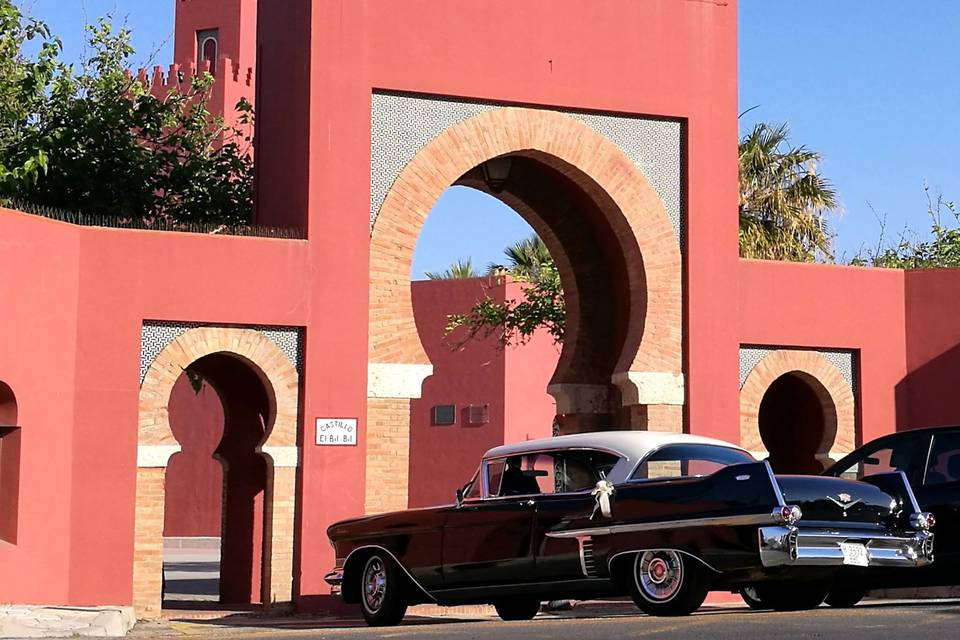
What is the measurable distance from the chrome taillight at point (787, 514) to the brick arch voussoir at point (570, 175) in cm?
654

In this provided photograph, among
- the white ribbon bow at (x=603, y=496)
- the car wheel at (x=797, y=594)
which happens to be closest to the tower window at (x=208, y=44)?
the car wheel at (x=797, y=594)

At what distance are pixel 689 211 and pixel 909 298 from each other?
128 inches

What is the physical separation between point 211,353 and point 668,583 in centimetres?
649

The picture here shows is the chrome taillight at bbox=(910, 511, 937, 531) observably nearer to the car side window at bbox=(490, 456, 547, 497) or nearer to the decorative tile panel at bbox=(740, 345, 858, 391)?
the car side window at bbox=(490, 456, 547, 497)

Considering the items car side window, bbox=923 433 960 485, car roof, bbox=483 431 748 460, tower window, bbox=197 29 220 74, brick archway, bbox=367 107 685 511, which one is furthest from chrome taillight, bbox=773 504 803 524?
tower window, bbox=197 29 220 74

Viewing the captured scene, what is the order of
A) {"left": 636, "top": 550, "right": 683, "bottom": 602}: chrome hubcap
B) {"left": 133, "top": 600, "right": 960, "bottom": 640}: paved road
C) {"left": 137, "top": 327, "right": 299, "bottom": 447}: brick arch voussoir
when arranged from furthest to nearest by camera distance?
{"left": 137, "top": 327, "right": 299, "bottom": 447}: brick arch voussoir < {"left": 636, "top": 550, "right": 683, "bottom": 602}: chrome hubcap < {"left": 133, "top": 600, "right": 960, "bottom": 640}: paved road

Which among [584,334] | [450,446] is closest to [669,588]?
[584,334]

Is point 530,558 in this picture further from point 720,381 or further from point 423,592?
point 720,381

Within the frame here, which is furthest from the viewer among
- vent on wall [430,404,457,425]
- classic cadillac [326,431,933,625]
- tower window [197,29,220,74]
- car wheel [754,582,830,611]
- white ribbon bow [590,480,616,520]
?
tower window [197,29,220,74]

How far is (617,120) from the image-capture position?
17641mm

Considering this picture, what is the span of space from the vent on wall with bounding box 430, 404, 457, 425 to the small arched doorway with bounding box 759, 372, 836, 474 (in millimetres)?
12923

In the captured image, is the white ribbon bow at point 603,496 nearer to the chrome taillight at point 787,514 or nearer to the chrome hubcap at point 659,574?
the chrome hubcap at point 659,574

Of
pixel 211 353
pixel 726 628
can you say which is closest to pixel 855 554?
pixel 726 628

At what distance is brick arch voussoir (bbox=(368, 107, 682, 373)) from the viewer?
16312 mm
